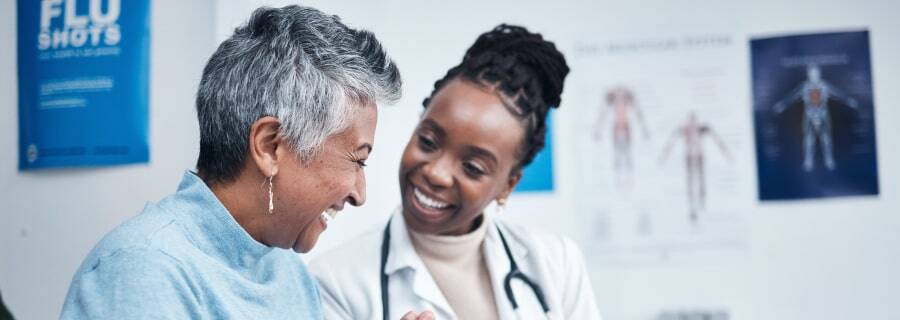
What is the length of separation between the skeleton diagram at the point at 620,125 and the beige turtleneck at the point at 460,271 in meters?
0.88

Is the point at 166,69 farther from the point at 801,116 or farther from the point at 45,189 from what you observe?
the point at 801,116

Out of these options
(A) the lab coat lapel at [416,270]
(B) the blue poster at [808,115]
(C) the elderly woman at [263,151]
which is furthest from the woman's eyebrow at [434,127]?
(B) the blue poster at [808,115]

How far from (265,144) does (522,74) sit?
2.24ft

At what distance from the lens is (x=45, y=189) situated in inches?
66.6

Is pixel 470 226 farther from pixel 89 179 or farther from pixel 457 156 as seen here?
pixel 89 179

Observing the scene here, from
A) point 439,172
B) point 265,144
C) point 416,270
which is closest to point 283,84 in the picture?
point 265,144

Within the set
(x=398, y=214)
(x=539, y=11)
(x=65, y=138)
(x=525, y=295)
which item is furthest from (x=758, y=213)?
(x=65, y=138)

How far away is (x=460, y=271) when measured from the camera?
173 cm

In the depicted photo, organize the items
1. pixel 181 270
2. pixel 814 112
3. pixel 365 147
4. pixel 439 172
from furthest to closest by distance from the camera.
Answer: pixel 814 112
pixel 439 172
pixel 365 147
pixel 181 270

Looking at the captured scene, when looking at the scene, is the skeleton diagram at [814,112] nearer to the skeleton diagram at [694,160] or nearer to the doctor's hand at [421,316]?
the skeleton diagram at [694,160]

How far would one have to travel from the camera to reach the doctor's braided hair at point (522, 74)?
162cm

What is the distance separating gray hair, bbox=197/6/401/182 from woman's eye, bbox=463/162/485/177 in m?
0.46

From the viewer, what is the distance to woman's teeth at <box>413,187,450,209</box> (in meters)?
1.60

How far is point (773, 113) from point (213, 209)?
6.18ft
